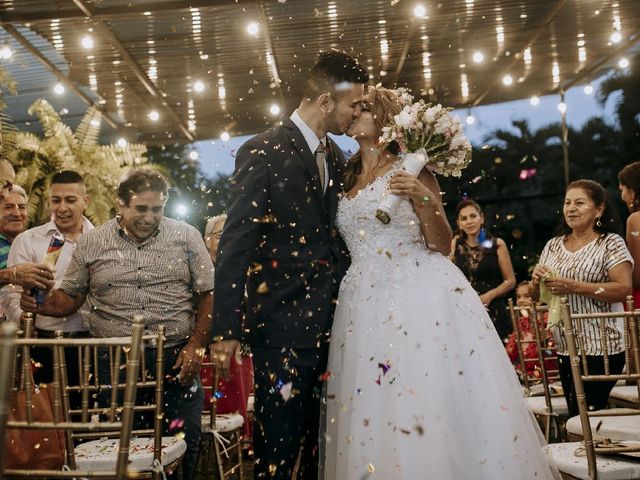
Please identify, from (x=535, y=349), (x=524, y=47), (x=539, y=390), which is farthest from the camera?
Result: (x=524, y=47)

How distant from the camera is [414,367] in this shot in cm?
254

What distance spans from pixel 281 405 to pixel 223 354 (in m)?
0.28

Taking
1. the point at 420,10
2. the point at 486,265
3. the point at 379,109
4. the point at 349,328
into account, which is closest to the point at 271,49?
the point at 420,10

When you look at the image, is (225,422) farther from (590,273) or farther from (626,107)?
(626,107)

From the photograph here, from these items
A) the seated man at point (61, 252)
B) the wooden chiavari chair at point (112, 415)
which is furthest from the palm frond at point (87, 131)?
the wooden chiavari chair at point (112, 415)

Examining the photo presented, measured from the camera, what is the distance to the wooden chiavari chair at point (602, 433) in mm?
2285

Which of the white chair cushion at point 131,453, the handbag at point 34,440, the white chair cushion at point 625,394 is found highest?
the handbag at point 34,440

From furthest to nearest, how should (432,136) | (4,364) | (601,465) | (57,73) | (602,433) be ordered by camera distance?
(57,73) → (432,136) → (602,433) → (601,465) → (4,364)

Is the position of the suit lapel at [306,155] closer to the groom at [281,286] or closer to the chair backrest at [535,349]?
the groom at [281,286]

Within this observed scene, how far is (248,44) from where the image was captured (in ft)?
21.2

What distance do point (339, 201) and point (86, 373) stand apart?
123 cm

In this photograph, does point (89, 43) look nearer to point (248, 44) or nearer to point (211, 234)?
point (248, 44)

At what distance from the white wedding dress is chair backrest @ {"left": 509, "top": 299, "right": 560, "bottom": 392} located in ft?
2.95

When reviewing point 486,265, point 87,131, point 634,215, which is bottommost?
point 486,265
